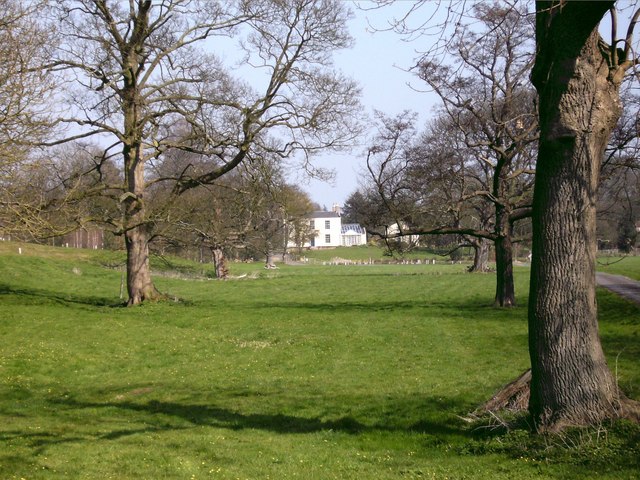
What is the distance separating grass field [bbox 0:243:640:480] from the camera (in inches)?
291

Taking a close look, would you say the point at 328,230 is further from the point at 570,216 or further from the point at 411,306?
the point at 570,216

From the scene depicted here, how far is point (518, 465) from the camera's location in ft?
22.0

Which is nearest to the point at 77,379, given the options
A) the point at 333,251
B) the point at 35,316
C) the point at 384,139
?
the point at 35,316

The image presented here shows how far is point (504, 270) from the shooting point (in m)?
26.6

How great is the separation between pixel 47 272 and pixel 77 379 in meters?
23.4

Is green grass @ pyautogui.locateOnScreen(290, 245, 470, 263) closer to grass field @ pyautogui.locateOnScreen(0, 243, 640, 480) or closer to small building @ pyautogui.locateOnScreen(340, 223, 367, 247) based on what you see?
small building @ pyautogui.locateOnScreen(340, 223, 367, 247)

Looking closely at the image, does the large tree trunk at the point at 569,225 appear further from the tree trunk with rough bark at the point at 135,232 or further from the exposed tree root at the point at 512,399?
the tree trunk with rough bark at the point at 135,232

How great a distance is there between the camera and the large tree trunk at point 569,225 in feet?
24.2

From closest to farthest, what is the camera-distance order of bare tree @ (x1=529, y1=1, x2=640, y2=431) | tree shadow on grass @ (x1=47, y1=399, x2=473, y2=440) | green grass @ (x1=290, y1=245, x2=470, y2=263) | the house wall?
bare tree @ (x1=529, y1=1, x2=640, y2=431) → tree shadow on grass @ (x1=47, y1=399, x2=473, y2=440) → green grass @ (x1=290, y1=245, x2=470, y2=263) → the house wall

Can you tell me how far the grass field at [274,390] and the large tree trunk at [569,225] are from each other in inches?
21.5

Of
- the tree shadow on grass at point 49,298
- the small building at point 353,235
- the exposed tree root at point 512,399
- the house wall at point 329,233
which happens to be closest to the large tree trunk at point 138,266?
the tree shadow on grass at point 49,298

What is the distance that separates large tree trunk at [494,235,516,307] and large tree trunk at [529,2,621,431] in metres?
18.3

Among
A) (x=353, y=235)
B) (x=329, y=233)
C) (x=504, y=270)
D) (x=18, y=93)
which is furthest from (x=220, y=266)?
(x=353, y=235)

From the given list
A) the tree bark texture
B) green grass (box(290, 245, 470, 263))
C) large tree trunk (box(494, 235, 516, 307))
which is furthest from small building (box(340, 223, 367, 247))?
the tree bark texture
